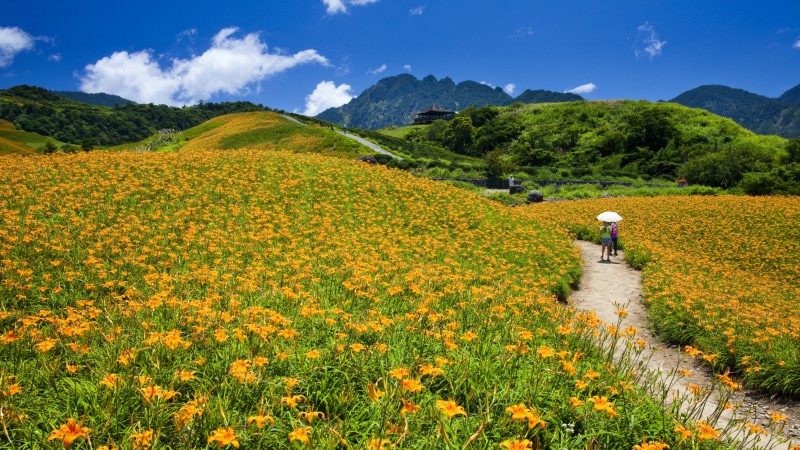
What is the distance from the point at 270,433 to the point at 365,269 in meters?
3.58

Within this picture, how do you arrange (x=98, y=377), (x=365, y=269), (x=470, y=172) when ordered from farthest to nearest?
(x=470, y=172), (x=365, y=269), (x=98, y=377)

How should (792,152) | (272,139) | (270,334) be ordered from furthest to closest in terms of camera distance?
(272,139)
(792,152)
(270,334)

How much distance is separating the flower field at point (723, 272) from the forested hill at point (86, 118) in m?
83.7

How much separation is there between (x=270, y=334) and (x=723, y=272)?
13702 millimetres

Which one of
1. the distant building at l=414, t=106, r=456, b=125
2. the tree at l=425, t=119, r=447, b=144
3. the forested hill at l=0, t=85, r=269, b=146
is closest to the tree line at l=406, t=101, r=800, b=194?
the tree at l=425, t=119, r=447, b=144

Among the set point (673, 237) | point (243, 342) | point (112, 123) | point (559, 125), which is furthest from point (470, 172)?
point (112, 123)

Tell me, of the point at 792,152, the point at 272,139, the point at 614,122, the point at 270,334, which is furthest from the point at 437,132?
the point at 270,334

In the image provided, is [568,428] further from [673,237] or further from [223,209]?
[673,237]

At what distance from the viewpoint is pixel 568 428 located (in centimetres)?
304

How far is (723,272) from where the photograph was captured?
470 inches

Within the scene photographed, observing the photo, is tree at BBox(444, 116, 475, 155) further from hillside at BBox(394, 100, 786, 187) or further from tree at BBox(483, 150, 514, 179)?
tree at BBox(483, 150, 514, 179)

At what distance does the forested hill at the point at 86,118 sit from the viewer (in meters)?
93.2

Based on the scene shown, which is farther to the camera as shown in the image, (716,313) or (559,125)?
(559,125)

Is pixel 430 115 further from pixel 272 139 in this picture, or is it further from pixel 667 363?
pixel 667 363
